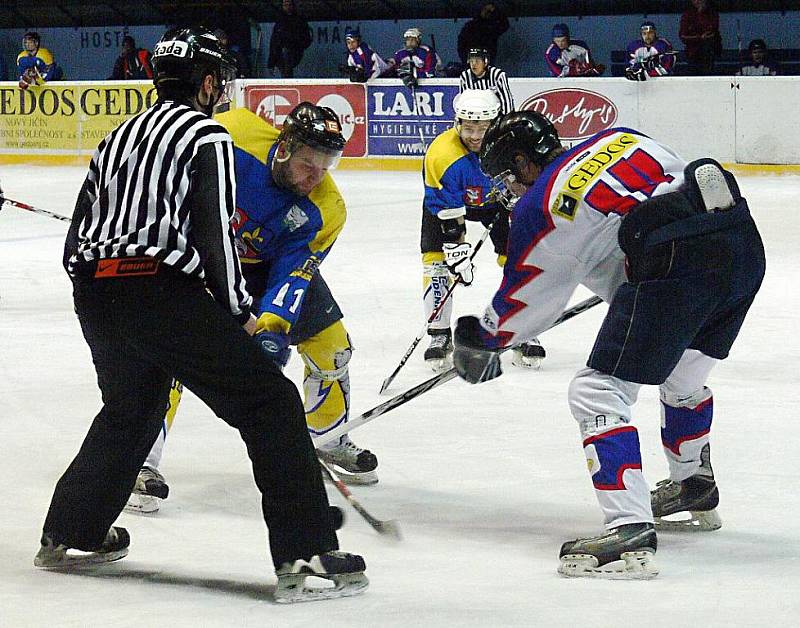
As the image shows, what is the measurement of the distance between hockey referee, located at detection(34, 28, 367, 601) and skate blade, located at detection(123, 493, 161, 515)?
2.57ft

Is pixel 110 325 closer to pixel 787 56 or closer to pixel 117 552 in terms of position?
pixel 117 552

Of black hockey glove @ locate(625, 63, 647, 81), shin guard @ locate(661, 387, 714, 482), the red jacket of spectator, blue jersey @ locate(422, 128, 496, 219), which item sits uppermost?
the red jacket of spectator

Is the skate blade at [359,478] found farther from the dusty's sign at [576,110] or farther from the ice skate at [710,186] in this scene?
the dusty's sign at [576,110]

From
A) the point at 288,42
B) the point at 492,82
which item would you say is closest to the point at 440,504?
the point at 492,82

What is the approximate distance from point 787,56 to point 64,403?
38.0 feet

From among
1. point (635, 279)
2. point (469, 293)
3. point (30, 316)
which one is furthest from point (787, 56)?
point (635, 279)

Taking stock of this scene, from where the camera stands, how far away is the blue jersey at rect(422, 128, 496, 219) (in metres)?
5.64

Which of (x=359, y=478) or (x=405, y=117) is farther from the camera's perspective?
(x=405, y=117)

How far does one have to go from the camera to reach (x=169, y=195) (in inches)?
109

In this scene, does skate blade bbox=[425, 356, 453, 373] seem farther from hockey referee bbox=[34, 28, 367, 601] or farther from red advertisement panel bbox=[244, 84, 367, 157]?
red advertisement panel bbox=[244, 84, 367, 157]

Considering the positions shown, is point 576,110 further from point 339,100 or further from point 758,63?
point 339,100

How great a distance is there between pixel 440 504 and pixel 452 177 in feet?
7.38

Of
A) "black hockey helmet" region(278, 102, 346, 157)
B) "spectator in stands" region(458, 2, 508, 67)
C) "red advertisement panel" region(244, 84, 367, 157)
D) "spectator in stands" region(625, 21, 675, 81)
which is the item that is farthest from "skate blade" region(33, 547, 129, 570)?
"spectator in stands" region(458, 2, 508, 67)

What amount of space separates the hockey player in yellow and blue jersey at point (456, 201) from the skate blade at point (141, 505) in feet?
7.19
